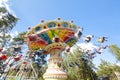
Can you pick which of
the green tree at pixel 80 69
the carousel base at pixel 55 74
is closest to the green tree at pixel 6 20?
the green tree at pixel 80 69

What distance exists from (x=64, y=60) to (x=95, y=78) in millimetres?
12353

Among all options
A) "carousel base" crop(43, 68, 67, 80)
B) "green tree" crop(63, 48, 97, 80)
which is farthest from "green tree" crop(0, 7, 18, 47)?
"carousel base" crop(43, 68, 67, 80)

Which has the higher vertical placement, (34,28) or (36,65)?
(36,65)

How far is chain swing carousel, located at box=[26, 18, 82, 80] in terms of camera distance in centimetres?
1341

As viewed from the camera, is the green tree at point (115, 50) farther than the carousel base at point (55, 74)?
Yes

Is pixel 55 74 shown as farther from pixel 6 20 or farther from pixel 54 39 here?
pixel 6 20

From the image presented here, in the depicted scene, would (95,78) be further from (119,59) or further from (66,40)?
(66,40)

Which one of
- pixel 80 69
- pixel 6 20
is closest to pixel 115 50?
pixel 80 69

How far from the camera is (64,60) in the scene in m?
14.3

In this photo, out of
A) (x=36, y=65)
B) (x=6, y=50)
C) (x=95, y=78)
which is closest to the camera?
(x=6, y=50)

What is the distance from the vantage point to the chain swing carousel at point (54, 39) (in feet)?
44.0

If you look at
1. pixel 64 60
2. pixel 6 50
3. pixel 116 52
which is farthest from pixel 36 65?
pixel 6 50

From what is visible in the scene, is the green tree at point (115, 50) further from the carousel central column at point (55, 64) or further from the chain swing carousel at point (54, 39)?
the carousel central column at point (55, 64)

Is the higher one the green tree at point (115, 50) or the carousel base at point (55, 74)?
the green tree at point (115, 50)
